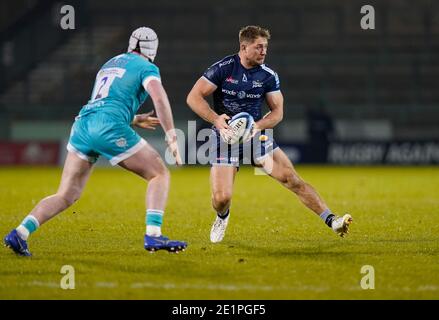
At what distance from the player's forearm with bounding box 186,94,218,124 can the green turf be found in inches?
55.4

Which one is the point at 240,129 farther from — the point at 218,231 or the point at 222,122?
the point at 218,231

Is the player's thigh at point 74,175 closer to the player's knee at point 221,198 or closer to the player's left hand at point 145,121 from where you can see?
the player's left hand at point 145,121

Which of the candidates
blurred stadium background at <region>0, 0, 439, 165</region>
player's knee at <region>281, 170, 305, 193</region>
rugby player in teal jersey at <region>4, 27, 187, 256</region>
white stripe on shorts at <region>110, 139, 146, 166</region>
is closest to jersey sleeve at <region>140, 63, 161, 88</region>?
rugby player in teal jersey at <region>4, 27, 187, 256</region>

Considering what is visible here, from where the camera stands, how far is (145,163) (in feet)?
26.1

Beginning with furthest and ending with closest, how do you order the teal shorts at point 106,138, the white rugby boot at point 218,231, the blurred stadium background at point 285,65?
the blurred stadium background at point 285,65 < the white rugby boot at point 218,231 < the teal shorts at point 106,138

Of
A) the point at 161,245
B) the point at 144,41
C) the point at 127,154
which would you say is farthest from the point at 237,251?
the point at 144,41

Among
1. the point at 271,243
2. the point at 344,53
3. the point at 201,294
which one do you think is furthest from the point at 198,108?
the point at 344,53

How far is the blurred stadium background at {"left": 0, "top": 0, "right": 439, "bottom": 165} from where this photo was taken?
27.0m

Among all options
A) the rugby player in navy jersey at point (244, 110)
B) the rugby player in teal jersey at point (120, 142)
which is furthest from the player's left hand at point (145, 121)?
the rugby player in navy jersey at point (244, 110)

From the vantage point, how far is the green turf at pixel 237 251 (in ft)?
21.4

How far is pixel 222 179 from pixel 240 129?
24.7 inches

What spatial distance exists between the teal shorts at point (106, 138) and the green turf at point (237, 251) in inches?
40.8
